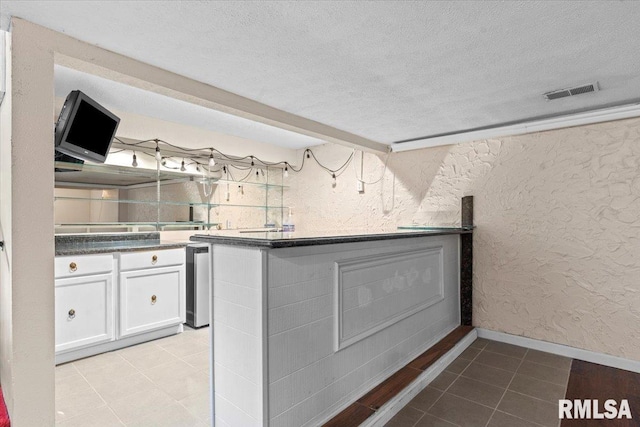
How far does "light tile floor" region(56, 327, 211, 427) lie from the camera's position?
6.59ft

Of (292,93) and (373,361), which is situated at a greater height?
(292,93)

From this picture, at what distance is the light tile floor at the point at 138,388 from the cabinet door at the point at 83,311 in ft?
0.62

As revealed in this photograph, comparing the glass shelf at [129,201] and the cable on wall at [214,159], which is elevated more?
the cable on wall at [214,159]

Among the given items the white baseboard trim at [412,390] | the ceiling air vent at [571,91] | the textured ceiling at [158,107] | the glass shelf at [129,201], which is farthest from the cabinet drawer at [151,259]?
the ceiling air vent at [571,91]

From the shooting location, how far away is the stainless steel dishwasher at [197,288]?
3.68 m

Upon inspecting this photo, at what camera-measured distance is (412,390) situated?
2207mm

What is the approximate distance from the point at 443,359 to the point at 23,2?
3.22m

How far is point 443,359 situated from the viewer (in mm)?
2633

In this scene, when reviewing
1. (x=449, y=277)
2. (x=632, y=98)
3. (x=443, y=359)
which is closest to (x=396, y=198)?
(x=449, y=277)

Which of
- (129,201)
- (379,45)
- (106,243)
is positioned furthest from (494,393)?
(129,201)

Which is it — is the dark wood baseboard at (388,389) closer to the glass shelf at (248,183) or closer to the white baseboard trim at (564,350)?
the white baseboard trim at (564,350)

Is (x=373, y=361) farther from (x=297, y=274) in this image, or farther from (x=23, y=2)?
(x=23, y=2)

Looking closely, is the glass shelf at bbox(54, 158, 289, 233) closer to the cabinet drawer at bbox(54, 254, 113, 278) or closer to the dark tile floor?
the cabinet drawer at bbox(54, 254, 113, 278)

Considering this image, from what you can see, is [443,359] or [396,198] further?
[396,198]
